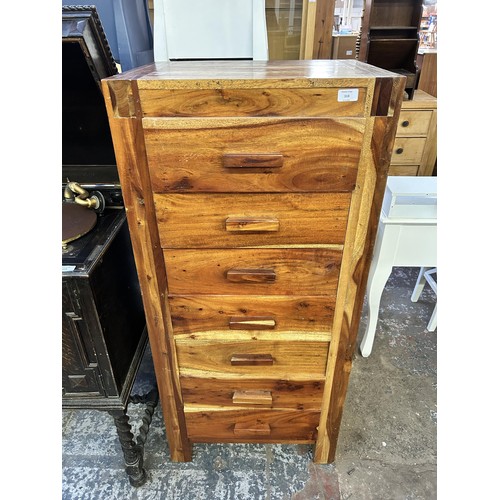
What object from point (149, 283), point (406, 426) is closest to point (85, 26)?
point (149, 283)

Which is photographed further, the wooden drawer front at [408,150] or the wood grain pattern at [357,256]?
the wooden drawer front at [408,150]

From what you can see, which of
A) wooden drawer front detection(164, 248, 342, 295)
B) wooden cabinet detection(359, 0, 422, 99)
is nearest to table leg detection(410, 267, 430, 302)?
wooden cabinet detection(359, 0, 422, 99)

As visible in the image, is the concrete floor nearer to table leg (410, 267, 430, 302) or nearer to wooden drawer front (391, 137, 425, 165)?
table leg (410, 267, 430, 302)

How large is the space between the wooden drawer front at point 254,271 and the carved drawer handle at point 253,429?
1.58 feet

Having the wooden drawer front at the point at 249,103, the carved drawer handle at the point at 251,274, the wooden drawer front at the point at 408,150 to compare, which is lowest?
the wooden drawer front at the point at 408,150

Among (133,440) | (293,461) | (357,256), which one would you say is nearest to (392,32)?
(357,256)

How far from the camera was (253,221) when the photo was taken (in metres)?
0.74

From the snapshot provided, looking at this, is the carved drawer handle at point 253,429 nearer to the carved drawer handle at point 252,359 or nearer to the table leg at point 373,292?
the carved drawer handle at point 252,359

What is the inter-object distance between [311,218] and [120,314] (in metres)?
0.60

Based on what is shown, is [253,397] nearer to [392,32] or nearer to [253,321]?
[253,321]

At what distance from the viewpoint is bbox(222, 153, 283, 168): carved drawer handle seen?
0.67 m

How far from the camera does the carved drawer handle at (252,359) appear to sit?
3.08 ft

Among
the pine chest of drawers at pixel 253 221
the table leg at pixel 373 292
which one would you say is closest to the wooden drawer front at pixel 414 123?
the table leg at pixel 373 292

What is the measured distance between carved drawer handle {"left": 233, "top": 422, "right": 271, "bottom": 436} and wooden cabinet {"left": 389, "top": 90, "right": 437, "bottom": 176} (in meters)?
1.67
